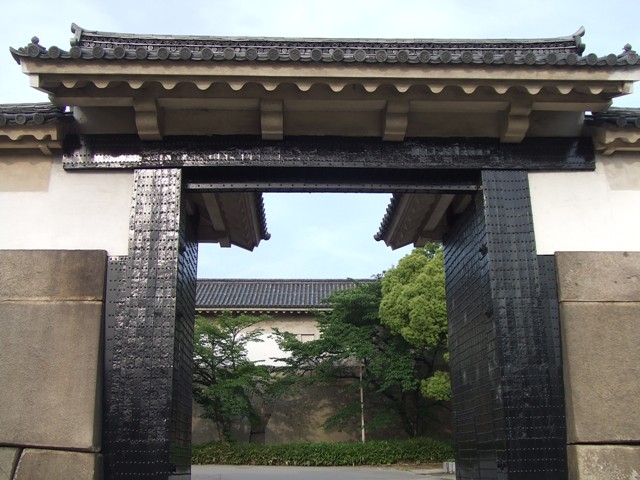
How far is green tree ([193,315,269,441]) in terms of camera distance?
24.3m

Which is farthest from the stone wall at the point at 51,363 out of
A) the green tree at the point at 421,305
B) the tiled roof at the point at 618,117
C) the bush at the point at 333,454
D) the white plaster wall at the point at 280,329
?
the white plaster wall at the point at 280,329

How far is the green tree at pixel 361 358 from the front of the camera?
24594 millimetres

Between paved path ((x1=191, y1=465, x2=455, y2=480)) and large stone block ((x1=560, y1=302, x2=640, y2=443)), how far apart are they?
11.8 meters

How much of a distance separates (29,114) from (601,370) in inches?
217

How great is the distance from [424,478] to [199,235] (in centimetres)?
1162

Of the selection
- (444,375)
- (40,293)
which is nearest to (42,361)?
(40,293)

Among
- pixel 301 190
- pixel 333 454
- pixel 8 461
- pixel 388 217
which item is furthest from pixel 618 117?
pixel 333 454

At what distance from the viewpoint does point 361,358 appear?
24516 millimetres

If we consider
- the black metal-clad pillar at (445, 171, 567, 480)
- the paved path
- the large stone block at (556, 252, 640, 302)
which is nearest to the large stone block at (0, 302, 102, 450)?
the black metal-clad pillar at (445, 171, 567, 480)

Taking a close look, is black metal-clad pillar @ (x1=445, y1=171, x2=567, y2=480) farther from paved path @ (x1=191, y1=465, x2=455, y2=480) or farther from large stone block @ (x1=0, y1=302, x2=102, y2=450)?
paved path @ (x1=191, y1=465, x2=455, y2=480)

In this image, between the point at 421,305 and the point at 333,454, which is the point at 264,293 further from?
the point at 421,305

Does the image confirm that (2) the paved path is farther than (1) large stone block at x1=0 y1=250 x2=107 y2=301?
Yes

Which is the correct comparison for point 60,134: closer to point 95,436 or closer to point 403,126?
point 95,436

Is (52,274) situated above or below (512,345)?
above
